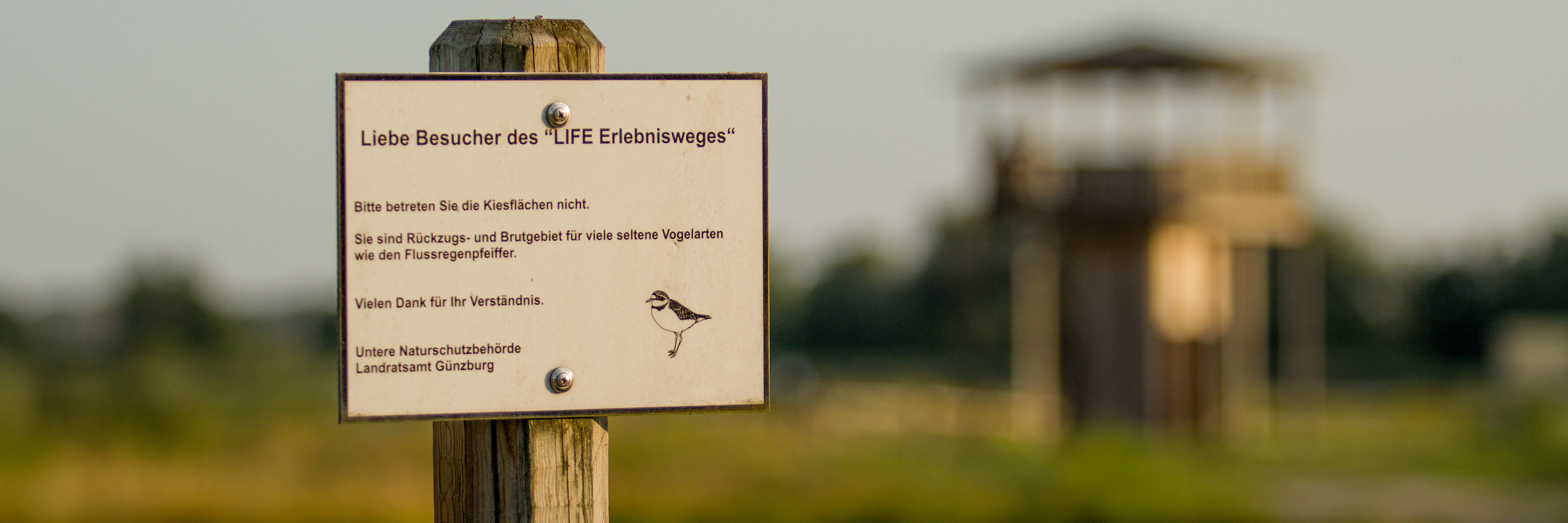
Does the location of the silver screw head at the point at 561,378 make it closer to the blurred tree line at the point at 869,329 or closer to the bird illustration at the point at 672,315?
the bird illustration at the point at 672,315

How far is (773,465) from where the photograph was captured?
13.3 m

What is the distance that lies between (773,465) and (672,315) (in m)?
10.9

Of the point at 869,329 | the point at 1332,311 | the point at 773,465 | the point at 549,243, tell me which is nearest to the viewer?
the point at 549,243

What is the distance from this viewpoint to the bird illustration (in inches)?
100

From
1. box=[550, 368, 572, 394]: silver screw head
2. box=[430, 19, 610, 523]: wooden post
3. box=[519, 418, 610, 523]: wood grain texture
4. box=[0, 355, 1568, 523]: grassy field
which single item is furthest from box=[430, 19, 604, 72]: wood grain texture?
box=[0, 355, 1568, 523]: grassy field

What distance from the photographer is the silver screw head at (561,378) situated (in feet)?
8.25

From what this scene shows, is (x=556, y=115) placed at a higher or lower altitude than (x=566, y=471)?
higher

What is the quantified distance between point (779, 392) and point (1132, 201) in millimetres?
21060

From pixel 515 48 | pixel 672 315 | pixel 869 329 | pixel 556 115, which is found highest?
pixel 515 48

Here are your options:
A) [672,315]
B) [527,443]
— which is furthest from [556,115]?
[527,443]

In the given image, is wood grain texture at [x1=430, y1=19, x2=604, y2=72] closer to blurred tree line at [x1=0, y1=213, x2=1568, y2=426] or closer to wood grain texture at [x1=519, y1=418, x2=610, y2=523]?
wood grain texture at [x1=519, y1=418, x2=610, y2=523]

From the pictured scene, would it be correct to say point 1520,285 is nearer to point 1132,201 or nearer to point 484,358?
point 1132,201

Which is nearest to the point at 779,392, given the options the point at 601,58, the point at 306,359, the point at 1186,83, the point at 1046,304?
the point at 306,359

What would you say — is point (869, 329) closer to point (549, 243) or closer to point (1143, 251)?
point (1143, 251)
